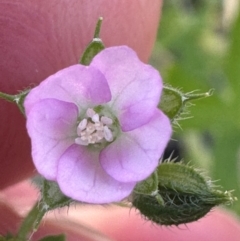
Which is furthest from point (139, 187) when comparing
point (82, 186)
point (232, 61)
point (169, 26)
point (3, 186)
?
point (169, 26)

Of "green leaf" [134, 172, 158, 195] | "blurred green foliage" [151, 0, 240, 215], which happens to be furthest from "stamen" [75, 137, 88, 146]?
"blurred green foliage" [151, 0, 240, 215]

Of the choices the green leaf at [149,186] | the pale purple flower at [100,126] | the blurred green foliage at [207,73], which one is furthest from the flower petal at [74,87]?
the blurred green foliage at [207,73]

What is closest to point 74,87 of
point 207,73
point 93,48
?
point 93,48

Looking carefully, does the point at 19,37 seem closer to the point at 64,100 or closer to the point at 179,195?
the point at 64,100

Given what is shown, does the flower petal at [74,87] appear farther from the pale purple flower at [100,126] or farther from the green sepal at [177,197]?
the green sepal at [177,197]

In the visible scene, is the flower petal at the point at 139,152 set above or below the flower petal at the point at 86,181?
above

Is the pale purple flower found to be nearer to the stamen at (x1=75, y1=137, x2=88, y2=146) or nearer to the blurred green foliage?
the stamen at (x1=75, y1=137, x2=88, y2=146)
